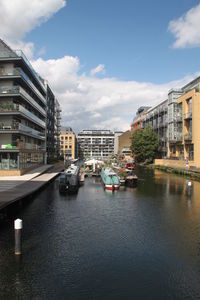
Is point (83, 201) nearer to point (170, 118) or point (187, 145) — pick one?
point (187, 145)

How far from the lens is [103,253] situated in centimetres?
1252

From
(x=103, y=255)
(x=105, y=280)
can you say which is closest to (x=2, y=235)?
(x=103, y=255)

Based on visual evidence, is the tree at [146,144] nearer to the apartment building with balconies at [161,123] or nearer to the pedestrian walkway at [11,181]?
the apartment building with balconies at [161,123]

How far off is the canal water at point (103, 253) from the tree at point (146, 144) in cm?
5223

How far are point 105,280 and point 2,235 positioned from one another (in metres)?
7.96

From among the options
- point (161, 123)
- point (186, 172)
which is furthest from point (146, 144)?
point (186, 172)

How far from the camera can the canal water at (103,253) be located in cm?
942

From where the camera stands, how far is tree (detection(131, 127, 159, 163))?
243 feet

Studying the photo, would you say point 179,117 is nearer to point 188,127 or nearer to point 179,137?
point 188,127

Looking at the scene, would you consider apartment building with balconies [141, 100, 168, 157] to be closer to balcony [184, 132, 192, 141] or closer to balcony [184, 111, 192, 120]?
balcony [184, 111, 192, 120]

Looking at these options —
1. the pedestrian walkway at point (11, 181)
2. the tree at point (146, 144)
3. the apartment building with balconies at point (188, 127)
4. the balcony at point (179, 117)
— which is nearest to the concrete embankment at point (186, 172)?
the apartment building with balconies at point (188, 127)

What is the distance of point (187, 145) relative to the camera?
5825 cm

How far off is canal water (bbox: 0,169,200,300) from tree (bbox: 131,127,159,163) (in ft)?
171

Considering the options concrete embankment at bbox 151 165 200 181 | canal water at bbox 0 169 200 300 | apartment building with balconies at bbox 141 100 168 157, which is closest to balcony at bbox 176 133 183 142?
concrete embankment at bbox 151 165 200 181
